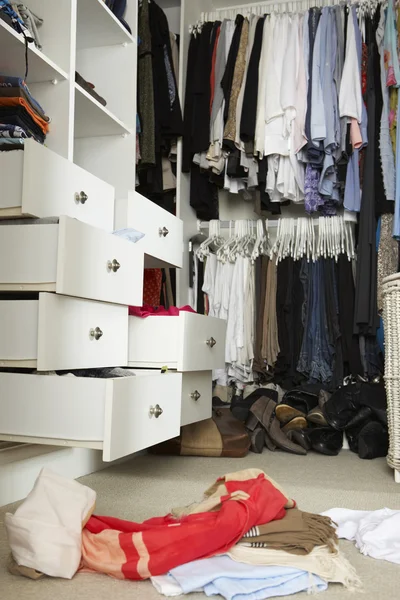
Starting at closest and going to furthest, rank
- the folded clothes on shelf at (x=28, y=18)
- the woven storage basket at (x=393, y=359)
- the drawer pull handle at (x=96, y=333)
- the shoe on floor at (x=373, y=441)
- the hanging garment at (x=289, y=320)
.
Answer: the drawer pull handle at (x=96, y=333) → the folded clothes on shelf at (x=28, y=18) → the woven storage basket at (x=393, y=359) → the shoe on floor at (x=373, y=441) → the hanging garment at (x=289, y=320)

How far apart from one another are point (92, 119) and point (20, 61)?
0.57 metres

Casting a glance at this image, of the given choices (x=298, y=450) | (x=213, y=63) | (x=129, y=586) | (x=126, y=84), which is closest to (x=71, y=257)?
(x=129, y=586)

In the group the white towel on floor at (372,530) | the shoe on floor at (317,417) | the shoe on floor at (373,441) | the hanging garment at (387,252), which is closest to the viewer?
the white towel on floor at (372,530)

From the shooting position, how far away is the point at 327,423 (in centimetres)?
313

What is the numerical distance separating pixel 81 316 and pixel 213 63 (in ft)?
7.71

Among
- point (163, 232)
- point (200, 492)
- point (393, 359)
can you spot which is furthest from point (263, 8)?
point (200, 492)

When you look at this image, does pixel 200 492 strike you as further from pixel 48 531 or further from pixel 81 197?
pixel 81 197

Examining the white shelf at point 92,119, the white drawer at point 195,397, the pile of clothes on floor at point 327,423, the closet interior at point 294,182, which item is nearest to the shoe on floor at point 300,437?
the pile of clothes on floor at point 327,423

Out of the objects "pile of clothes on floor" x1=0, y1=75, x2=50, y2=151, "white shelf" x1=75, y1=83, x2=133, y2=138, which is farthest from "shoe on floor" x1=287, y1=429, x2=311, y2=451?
"pile of clothes on floor" x1=0, y1=75, x2=50, y2=151

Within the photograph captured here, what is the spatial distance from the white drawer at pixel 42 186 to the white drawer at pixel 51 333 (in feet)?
0.79

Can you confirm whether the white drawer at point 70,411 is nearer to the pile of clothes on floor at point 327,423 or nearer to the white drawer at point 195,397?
the white drawer at point 195,397

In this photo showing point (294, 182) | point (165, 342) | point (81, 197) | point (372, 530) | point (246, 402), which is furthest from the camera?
point (294, 182)

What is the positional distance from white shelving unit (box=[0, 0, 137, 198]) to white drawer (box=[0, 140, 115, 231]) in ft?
0.84

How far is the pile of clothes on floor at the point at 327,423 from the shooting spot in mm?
3064
